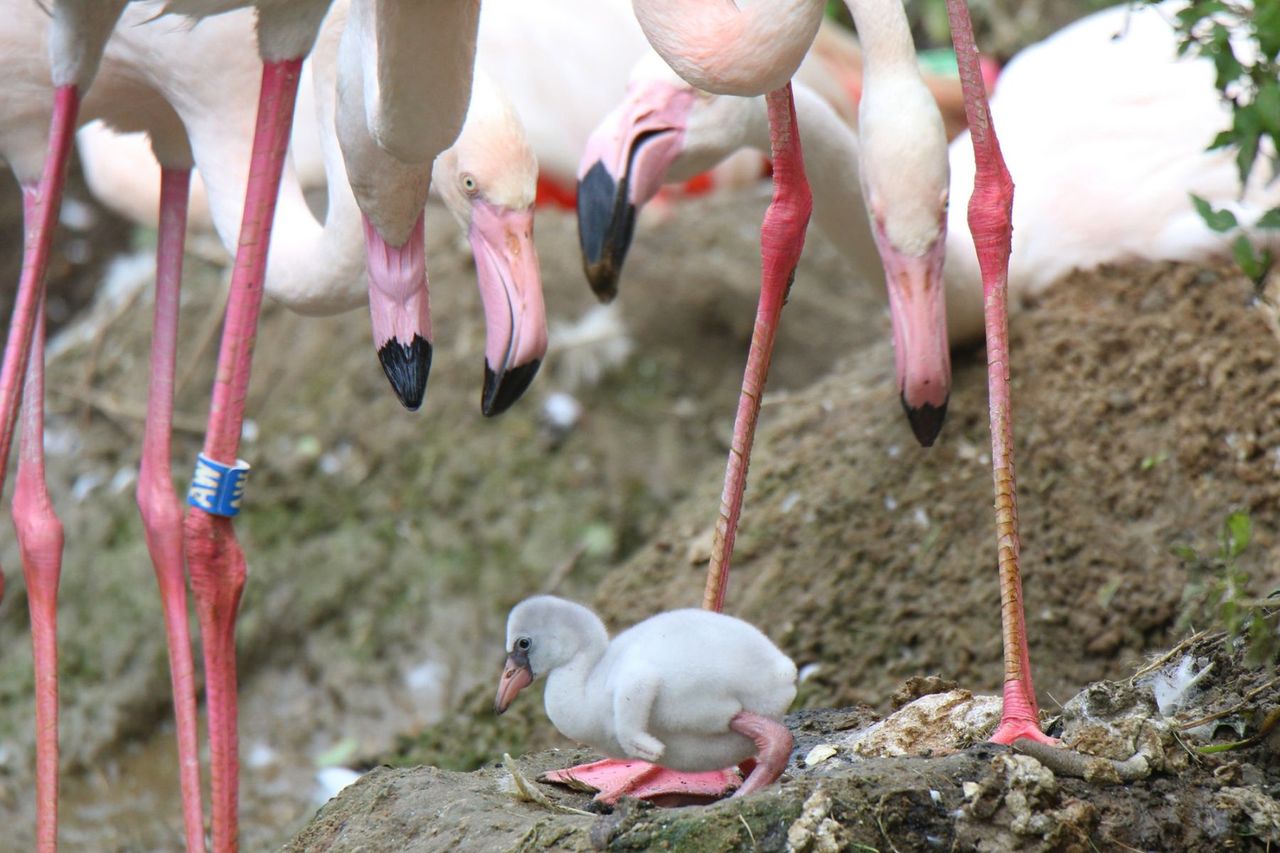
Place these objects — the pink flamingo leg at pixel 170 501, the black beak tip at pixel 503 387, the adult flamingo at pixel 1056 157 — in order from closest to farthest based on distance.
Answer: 1. the black beak tip at pixel 503 387
2. the pink flamingo leg at pixel 170 501
3. the adult flamingo at pixel 1056 157

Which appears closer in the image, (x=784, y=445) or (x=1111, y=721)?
(x=1111, y=721)

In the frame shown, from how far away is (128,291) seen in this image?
6.64 metres

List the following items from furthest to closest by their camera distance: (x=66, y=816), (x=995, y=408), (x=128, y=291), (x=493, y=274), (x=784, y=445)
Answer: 1. (x=128, y=291)
2. (x=66, y=816)
3. (x=784, y=445)
4. (x=493, y=274)
5. (x=995, y=408)

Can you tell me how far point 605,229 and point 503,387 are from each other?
2.59ft

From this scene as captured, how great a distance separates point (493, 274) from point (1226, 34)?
136 cm

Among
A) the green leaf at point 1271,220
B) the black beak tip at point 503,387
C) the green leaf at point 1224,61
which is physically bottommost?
the black beak tip at point 503,387

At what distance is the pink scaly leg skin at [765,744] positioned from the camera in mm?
2361

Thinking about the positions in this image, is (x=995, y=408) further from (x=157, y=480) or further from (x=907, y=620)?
(x=157, y=480)

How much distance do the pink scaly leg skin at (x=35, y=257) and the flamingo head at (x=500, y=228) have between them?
0.74 m

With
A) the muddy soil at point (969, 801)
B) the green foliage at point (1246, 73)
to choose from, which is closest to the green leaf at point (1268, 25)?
the green foliage at point (1246, 73)

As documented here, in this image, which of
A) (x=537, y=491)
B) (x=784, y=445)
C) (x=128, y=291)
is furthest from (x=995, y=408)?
(x=128, y=291)

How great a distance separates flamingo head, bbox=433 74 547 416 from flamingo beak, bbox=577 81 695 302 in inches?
13.7

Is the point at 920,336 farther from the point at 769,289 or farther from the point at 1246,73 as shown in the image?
the point at 1246,73

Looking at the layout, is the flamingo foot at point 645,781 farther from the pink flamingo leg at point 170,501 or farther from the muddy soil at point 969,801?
the pink flamingo leg at point 170,501
